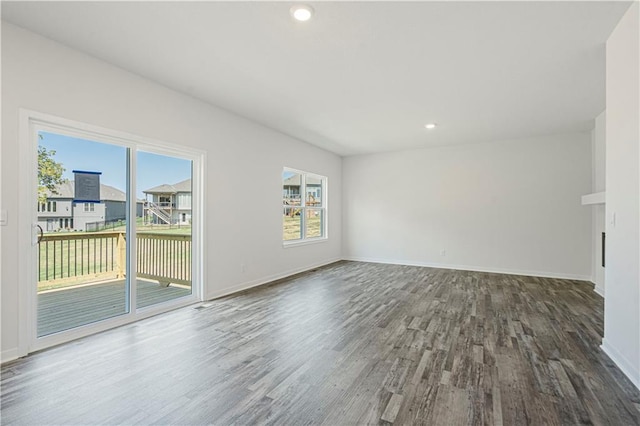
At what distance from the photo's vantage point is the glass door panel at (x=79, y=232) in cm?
279

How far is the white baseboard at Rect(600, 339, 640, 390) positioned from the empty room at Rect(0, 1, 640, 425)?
3cm

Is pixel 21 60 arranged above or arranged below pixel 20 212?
above

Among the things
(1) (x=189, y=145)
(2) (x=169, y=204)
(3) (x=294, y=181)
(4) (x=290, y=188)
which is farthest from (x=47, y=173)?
(3) (x=294, y=181)

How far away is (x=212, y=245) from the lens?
4.27 meters

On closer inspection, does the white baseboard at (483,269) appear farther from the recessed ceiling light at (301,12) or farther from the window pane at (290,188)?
the recessed ceiling light at (301,12)

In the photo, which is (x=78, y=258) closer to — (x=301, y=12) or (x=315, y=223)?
(x=301, y=12)

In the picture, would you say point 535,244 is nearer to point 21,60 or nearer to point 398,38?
point 398,38

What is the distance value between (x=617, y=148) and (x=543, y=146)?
400 cm

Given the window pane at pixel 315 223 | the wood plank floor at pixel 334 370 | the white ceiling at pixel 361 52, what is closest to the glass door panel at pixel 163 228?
the wood plank floor at pixel 334 370

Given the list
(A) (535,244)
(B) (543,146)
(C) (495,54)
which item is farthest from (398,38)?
(A) (535,244)

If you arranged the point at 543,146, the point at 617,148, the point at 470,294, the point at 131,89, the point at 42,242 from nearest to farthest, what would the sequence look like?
the point at 617,148
the point at 42,242
the point at 131,89
the point at 470,294
the point at 543,146

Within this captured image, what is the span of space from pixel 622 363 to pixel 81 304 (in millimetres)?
4759

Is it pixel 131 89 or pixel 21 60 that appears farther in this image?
pixel 131 89

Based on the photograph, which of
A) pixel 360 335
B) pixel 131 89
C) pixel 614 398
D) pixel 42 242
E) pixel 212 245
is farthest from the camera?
pixel 212 245
